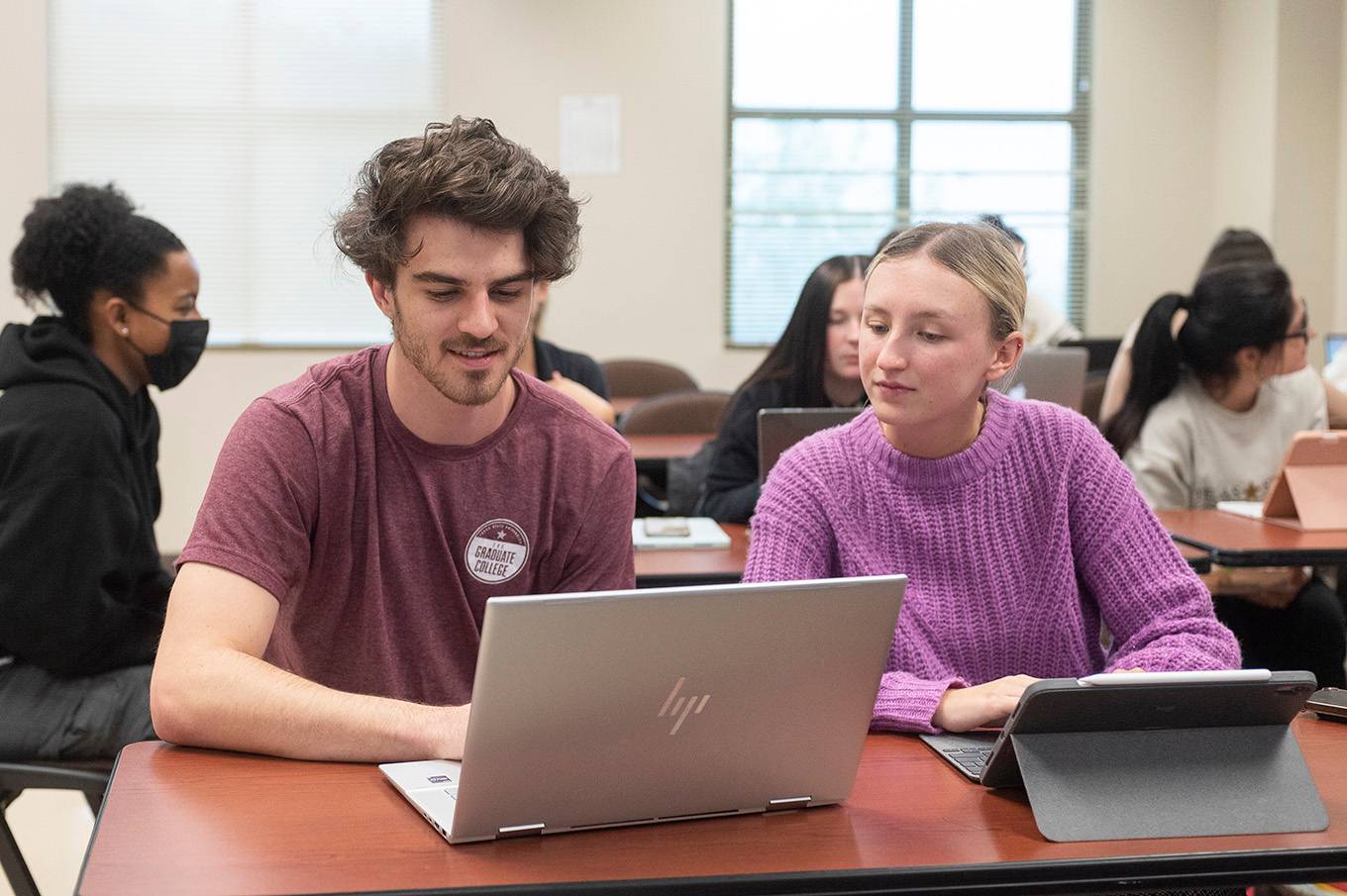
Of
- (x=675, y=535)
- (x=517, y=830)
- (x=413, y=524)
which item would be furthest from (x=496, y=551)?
(x=675, y=535)

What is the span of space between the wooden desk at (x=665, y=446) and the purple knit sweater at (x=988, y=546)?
1.99 metres

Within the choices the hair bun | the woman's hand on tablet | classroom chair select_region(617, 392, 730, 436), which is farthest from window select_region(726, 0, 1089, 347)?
the woman's hand on tablet

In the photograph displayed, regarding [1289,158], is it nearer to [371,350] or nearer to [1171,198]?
[1171,198]

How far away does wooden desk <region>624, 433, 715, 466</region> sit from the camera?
3.87 meters

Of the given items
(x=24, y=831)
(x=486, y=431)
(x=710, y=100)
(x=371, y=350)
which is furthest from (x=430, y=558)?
(x=710, y=100)

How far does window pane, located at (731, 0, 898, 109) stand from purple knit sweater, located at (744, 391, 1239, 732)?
5123 mm

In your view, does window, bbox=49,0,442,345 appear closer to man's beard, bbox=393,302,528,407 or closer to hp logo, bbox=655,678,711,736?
man's beard, bbox=393,302,528,407

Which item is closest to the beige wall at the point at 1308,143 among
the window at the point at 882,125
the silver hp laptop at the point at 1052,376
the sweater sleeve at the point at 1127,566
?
the window at the point at 882,125

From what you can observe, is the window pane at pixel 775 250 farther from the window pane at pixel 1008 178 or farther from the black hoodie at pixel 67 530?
the black hoodie at pixel 67 530

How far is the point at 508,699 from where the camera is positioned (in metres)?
1.04

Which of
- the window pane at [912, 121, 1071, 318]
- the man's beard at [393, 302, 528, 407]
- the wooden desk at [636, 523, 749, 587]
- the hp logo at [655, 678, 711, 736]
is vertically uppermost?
the window pane at [912, 121, 1071, 318]

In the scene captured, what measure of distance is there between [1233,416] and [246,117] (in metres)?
4.71

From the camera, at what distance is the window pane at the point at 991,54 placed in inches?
257

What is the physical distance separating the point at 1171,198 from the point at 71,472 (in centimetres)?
591
